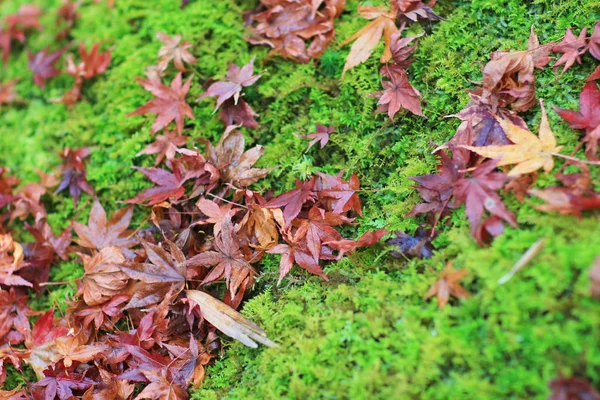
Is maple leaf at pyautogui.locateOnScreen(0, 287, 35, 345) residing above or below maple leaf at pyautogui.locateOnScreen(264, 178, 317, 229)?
below

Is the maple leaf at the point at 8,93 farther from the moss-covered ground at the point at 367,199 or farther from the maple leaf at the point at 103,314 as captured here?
the maple leaf at the point at 103,314

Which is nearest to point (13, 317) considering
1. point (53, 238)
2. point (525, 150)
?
point (53, 238)

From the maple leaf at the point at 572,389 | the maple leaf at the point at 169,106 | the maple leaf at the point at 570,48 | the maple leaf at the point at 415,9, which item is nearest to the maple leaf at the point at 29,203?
the maple leaf at the point at 169,106

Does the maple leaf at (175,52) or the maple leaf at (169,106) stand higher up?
the maple leaf at (175,52)

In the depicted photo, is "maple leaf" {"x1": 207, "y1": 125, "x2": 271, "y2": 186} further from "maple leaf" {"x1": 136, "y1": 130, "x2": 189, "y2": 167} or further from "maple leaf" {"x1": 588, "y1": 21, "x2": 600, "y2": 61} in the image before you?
"maple leaf" {"x1": 588, "y1": 21, "x2": 600, "y2": 61}

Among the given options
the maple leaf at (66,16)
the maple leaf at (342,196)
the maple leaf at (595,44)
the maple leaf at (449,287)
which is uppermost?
the maple leaf at (66,16)

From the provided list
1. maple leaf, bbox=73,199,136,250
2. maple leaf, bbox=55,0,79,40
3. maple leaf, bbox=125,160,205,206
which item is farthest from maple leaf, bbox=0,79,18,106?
maple leaf, bbox=125,160,205,206
